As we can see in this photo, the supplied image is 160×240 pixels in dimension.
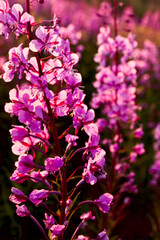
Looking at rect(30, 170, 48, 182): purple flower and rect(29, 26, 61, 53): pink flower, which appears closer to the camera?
rect(29, 26, 61, 53): pink flower

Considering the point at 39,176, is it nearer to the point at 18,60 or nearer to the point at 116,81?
the point at 18,60

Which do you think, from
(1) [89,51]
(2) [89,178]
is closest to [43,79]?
(2) [89,178]

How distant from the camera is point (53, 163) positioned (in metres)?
1.33

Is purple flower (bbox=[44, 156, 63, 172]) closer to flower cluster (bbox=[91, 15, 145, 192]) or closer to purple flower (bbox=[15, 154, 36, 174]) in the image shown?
purple flower (bbox=[15, 154, 36, 174])

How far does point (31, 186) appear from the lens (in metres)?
3.15

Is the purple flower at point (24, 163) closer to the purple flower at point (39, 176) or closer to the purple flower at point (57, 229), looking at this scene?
the purple flower at point (39, 176)

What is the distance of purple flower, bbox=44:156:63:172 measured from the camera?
1322 millimetres

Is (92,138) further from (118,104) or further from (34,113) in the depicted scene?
(118,104)

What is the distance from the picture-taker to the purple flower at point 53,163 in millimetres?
1322

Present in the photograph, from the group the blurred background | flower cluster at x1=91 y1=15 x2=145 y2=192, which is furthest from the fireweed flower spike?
flower cluster at x1=91 y1=15 x2=145 y2=192

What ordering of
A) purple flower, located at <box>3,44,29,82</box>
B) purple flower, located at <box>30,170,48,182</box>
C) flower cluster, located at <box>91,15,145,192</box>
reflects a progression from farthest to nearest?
flower cluster, located at <box>91,15,145,192</box> < purple flower, located at <box>30,170,48,182</box> < purple flower, located at <box>3,44,29,82</box>

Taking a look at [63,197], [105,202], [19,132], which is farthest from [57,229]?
[19,132]

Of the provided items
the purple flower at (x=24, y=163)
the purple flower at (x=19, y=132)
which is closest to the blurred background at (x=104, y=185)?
the purple flower at (x=19, y=132)

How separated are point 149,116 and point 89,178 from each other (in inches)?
176
